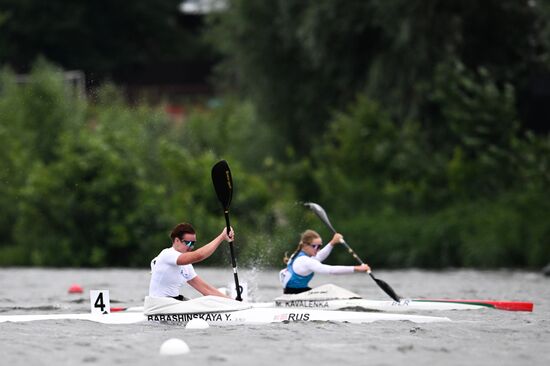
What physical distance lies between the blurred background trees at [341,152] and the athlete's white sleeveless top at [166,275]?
12428 mm

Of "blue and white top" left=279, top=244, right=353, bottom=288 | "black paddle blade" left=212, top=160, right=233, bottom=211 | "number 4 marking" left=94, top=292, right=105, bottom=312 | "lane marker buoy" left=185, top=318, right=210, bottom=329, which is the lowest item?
"lane marker buoy" left=185, top=318, right=210, bottom=329

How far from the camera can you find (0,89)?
133 ft

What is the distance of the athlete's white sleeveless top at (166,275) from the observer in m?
15.6

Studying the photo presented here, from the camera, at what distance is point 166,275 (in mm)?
15672

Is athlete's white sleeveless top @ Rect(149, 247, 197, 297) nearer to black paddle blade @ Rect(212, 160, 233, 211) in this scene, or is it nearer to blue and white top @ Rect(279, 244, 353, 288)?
black paddle blade @ Rect(212, 160, 233, 211)

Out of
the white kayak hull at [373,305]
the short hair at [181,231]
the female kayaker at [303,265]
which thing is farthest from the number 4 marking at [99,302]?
the female kayaker at [303,265]

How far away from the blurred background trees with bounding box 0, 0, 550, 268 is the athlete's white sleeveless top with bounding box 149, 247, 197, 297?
12428 mm

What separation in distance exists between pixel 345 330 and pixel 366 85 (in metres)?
19.1

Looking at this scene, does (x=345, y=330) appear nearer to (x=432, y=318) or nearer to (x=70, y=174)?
(x=432, y=318)

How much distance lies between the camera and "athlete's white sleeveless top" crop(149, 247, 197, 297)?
51.2 ft

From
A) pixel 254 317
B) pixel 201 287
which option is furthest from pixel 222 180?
pixel 254 317

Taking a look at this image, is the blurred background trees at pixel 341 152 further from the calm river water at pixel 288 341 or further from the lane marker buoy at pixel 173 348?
the lane marker buoy at pixel 173 348

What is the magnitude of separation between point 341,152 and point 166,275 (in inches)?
658

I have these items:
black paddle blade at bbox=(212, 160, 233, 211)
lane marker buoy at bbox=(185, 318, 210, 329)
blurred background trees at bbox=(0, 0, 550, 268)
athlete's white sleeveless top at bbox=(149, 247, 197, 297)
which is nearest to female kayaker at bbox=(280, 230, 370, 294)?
black paddle blade at bbox=(212, 160, 233, 211)
